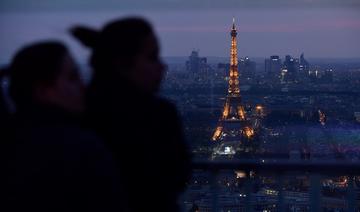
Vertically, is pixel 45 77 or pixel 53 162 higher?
pixel 45 77

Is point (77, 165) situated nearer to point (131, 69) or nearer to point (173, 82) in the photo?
point (131, 69)

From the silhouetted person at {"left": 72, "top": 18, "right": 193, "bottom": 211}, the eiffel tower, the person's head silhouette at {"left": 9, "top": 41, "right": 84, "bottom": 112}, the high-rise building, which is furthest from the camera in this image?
the high-rise building

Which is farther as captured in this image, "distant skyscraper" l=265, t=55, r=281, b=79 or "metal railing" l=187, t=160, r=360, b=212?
"distant skyscraper" l=265, t=55, r=281, b=79

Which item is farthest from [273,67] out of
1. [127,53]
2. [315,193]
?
[127,53]

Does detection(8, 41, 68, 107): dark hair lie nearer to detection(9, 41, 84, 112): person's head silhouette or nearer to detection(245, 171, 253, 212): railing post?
detection(9, 41, 84, 112): person's head silhouette

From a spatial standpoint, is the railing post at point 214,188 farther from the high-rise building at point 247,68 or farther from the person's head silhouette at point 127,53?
the high-rise building at point 247,68

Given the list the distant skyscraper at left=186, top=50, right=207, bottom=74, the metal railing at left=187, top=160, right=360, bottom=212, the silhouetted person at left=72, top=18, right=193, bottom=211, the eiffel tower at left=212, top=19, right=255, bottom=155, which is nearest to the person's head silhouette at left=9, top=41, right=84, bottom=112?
the silhouetted person at left=72, top=18, right=193, bottom=211

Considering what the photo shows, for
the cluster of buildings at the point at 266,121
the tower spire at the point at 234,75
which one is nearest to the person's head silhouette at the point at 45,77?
the cluster of buildings at the point at 266,121

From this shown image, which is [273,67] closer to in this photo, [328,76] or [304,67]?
[304,67]

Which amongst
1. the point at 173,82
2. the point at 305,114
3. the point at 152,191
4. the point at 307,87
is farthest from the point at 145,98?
the point at 307,87
